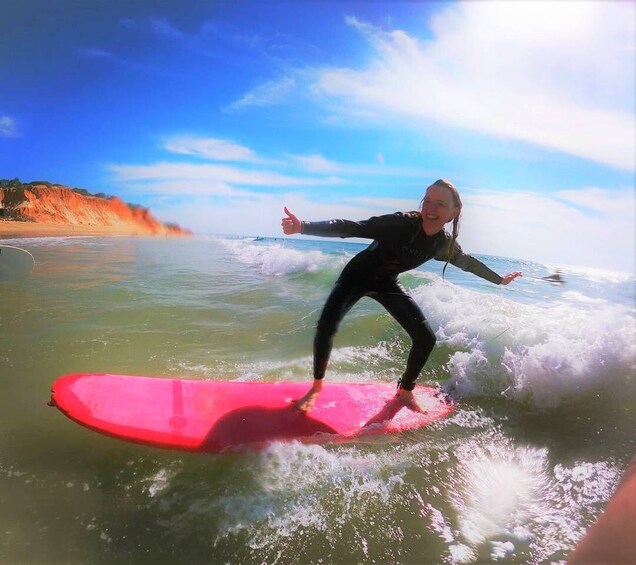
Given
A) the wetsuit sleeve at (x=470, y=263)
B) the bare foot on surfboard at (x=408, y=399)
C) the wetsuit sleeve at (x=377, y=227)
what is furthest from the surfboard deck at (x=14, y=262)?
the wetsuit sleeve at (x=470, y=263)

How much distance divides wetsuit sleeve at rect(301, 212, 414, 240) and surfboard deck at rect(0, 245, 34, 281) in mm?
5728

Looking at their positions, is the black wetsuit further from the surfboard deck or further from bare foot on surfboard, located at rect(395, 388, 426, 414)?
the surfboard deck

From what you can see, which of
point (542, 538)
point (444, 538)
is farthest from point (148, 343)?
point (542, 538)

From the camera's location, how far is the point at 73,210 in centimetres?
3794

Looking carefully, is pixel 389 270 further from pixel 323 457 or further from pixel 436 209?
pixel 323 457

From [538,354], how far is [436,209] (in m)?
2.51

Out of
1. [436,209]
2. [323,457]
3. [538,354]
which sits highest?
[436,209]

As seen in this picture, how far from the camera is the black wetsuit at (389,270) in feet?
9.41

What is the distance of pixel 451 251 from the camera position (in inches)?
121

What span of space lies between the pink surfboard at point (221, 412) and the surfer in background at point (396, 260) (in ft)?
0.75

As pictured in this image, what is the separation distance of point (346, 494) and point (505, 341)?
142 inches

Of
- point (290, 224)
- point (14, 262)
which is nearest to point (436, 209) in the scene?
point (290, 224)

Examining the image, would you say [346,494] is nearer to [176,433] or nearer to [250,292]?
[176,433]

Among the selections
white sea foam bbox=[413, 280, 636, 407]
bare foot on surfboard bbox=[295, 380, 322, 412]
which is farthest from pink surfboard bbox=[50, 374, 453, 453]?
white sea foam bbox=[413, 280, 636, 407]
